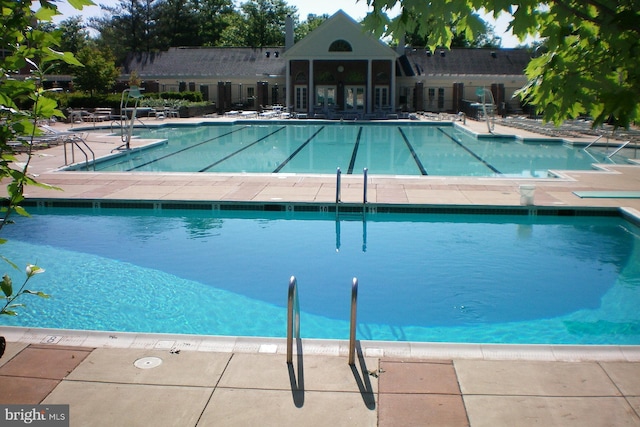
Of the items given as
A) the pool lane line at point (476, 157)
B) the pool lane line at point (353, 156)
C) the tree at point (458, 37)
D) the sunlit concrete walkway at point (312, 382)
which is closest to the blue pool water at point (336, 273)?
the sunlit concrete walkway at point (312, 382)

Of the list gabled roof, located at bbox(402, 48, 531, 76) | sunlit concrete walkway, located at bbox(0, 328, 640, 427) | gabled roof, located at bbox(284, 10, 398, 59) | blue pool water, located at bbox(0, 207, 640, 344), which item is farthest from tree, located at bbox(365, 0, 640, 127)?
gabled roof, located at bbox(402, 48, 531, 76)

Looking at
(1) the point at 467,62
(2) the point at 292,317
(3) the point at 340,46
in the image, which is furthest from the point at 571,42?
(1) the point at 467,62

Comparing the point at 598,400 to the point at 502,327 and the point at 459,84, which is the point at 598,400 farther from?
the point at 459,84

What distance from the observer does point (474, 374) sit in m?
5.00

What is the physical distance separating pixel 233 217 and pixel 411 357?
25.2 ft

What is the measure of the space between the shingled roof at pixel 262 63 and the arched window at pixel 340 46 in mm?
5235

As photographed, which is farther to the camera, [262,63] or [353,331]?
Result: [262,63]

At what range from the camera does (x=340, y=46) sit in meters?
40.3

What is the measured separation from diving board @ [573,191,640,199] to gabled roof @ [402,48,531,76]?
3090 cm

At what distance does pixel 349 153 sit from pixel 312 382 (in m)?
17.8

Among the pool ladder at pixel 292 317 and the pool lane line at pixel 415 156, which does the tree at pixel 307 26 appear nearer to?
the pool lane line at pixel 415 156

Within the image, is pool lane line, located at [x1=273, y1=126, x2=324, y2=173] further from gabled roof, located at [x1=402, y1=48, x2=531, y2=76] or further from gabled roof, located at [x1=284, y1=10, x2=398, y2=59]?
gabled roof, located at [x1=402, y1=48, x2=531, y2=76]

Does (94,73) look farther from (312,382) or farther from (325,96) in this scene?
(312,382)

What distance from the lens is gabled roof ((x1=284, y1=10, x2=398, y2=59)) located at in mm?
39594
